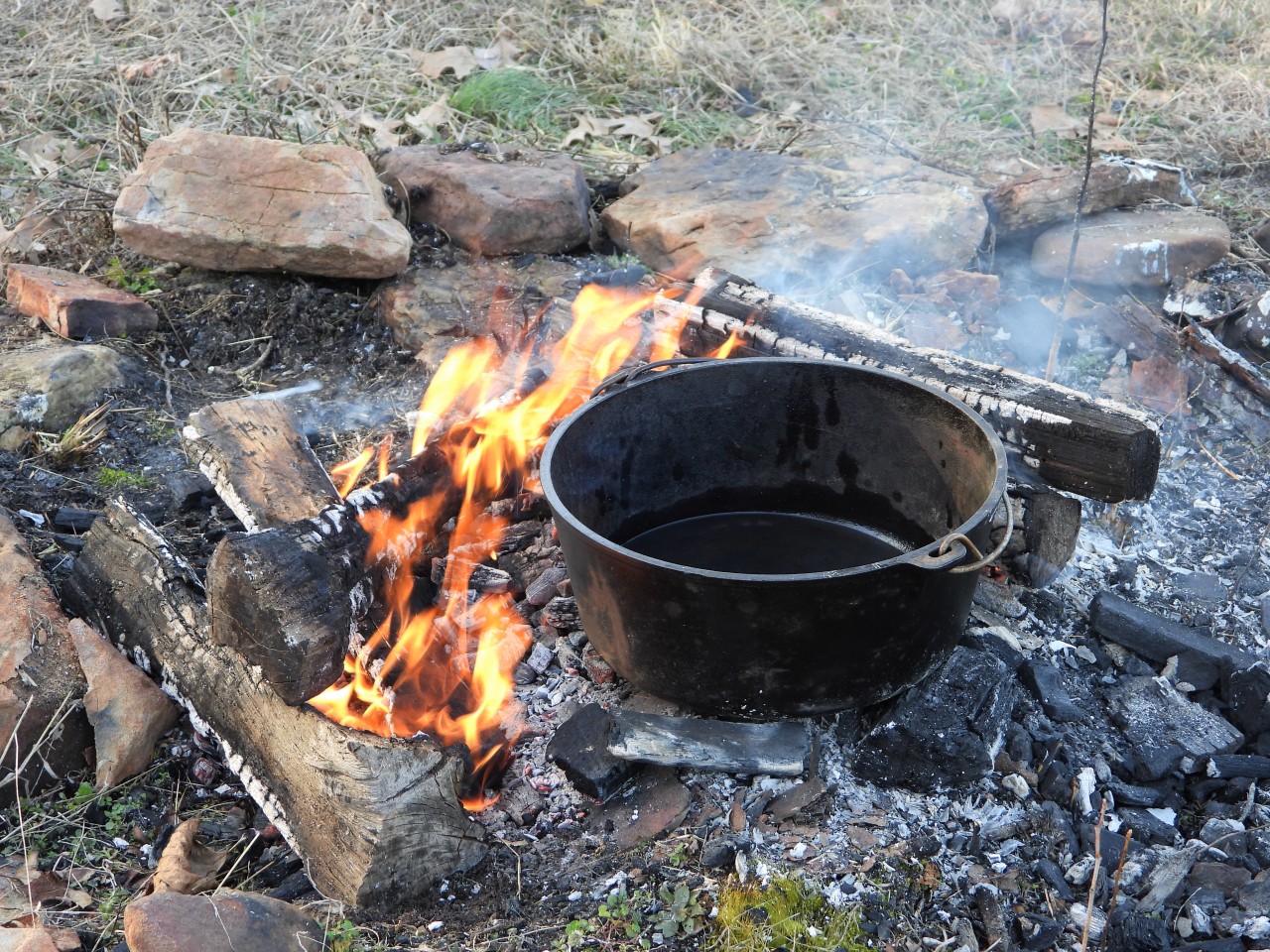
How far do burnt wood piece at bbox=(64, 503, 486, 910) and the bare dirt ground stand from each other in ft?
3.79

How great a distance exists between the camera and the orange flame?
2.86 meters

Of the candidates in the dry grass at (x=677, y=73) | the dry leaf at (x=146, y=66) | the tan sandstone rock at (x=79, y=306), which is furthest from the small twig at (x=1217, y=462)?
the dry leaf at (x=146, y=66)

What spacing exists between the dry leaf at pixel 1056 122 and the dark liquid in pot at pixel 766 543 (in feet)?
13.7

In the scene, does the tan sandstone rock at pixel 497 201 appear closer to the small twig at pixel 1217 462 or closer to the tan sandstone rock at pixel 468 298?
the tan sandstone rock at pixel 468 298

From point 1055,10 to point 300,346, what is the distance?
5.83 m

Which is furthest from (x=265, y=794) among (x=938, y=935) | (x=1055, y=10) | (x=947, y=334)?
(x=1055, y=10)

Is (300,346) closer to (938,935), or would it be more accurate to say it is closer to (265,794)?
(265,794)

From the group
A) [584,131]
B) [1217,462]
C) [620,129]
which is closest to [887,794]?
[1217,462]

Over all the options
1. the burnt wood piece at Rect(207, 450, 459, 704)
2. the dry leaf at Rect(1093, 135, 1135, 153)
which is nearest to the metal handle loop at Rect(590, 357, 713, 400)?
the burnt wood piece at Rect(207, 450, 459, 704)

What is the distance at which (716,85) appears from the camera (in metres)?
7.02

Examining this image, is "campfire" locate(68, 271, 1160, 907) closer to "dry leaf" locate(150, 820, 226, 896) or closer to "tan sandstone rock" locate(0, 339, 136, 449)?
"dry leaf" locate(150, 820, 226, 896)

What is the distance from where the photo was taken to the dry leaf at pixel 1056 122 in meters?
6.40

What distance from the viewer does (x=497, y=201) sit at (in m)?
5.15

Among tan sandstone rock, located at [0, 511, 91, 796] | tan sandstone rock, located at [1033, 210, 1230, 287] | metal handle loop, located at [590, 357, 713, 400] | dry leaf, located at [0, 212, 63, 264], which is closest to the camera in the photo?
tan sandstone rock, located at [0, 511, 91, 796]
